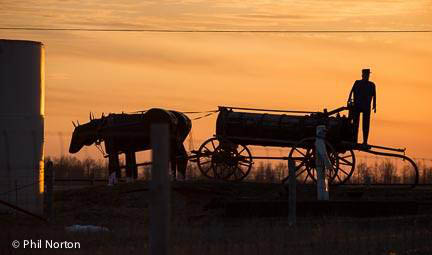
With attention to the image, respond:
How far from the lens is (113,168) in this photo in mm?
26828

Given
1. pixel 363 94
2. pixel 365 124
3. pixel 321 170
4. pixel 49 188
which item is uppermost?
pixel 363 94

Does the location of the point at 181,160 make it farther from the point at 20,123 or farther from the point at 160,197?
the point at 160,197

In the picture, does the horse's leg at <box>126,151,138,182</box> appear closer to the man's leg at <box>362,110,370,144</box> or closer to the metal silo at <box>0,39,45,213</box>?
the man's leg at <box>362,110,370,144</box>

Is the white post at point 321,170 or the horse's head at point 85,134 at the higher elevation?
the horse's head at point 85,134

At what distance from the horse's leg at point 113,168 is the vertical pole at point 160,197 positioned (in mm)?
17571

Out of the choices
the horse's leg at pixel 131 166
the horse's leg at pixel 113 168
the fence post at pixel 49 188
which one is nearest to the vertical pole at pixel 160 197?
the fence post at pixel 49 188

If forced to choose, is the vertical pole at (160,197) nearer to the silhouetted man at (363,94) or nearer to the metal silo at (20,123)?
the metal silo at (20,123)

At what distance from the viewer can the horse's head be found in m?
28.2

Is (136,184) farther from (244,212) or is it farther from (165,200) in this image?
(165,200)

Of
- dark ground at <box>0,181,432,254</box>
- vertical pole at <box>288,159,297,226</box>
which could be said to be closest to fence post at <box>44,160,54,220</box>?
dark ground at <box>0,181,432,254</box>

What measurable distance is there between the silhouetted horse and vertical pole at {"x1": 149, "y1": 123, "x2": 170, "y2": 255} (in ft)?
58.7
